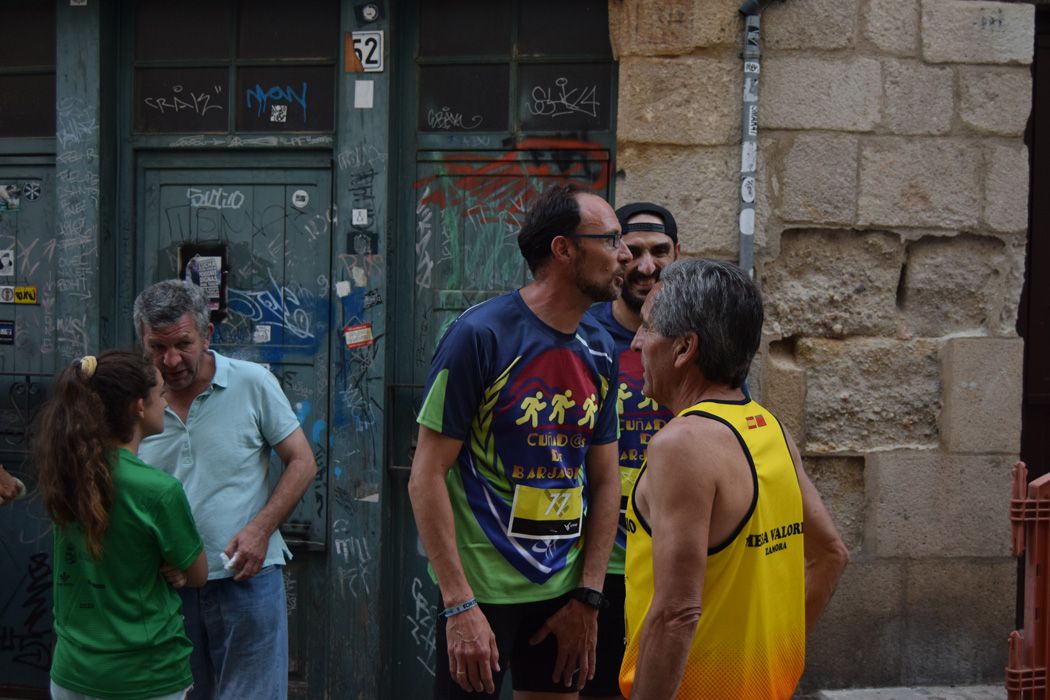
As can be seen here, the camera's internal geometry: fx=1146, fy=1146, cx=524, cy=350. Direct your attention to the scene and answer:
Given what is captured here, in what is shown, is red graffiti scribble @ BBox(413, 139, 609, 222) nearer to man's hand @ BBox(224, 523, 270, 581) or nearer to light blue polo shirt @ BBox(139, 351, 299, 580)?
light blue polo shirt @ BBox(139, 351, 299, 580)

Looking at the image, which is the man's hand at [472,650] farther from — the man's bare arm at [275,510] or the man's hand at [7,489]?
the man's hand at [7,489]

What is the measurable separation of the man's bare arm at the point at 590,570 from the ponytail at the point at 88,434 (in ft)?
4.13

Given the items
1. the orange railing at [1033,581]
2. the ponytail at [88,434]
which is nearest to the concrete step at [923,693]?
the orange railing at [1033,581]

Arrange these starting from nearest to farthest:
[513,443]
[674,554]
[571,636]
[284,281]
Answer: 1. [674,554]
2. [513,443]
3. [571,636]
4. [284,281]

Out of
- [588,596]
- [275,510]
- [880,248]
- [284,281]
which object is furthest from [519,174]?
[588,596]

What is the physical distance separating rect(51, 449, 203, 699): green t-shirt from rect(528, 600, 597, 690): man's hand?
105cm

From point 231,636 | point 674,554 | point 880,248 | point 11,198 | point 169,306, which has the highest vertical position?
point 11,198

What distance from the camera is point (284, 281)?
5.32 m

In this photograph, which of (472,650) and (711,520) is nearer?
(711,520)

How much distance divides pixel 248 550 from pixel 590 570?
3.78 feet

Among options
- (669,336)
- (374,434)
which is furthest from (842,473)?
(669,336)

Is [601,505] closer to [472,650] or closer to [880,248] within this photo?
[472,650]

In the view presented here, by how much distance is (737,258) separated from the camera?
4.86 m

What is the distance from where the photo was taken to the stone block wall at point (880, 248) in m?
4.88
